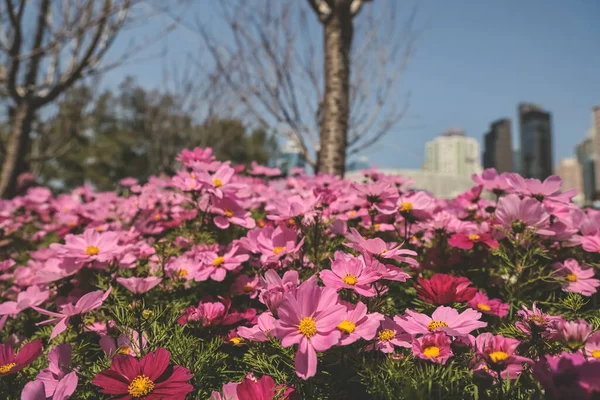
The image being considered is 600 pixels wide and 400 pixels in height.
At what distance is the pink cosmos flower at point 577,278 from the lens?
116cm

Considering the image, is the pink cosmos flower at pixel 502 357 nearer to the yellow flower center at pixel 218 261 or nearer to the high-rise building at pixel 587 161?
the yellow flower center at pixel 218 261

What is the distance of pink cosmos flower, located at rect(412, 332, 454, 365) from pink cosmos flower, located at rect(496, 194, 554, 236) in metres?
0.51

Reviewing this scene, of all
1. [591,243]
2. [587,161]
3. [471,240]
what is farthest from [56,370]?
[587,161]

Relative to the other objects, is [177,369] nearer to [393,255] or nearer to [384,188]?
[393,255]

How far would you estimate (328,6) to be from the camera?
321cm

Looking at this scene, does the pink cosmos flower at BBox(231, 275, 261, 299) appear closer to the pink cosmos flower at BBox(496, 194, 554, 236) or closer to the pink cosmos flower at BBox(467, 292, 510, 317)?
the pink cosmos flower at BBox(467, 292, 510, 317)

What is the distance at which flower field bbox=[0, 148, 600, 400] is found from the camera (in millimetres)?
764

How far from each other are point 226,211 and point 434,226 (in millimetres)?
691

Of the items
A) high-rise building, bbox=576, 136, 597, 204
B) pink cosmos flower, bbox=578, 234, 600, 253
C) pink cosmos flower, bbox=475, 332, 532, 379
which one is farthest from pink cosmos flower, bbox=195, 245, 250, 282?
high-rise building, bbox=576, 136, 597, 204

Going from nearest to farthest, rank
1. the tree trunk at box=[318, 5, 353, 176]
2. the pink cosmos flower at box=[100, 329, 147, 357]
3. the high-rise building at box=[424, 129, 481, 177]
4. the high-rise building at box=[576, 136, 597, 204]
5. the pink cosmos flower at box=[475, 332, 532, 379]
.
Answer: the pink cosmos flower at box=[475, 332, 532, 379] < the pink cosmos flower at box=[100, 329, 147, 357] < the tree trunk at box=[318, 5, 353, 176] < the high-rise building at box=[424, 129, 481, 177] < the high-rise building at box=[576, 136, 597, 204]

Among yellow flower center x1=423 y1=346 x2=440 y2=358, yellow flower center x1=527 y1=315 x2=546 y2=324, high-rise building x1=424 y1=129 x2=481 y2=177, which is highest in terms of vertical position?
high-rise building x1=424 y1=129 x2=481 y2=177

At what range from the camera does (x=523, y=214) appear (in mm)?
1163

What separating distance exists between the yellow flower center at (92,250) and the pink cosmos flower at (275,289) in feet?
2.07

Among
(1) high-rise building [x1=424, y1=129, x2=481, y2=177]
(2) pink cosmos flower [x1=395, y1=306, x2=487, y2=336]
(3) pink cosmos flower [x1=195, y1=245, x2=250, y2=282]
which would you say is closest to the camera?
(2) pink cosmos flower [x1=395, y1=306, x2=487, y2=336]
